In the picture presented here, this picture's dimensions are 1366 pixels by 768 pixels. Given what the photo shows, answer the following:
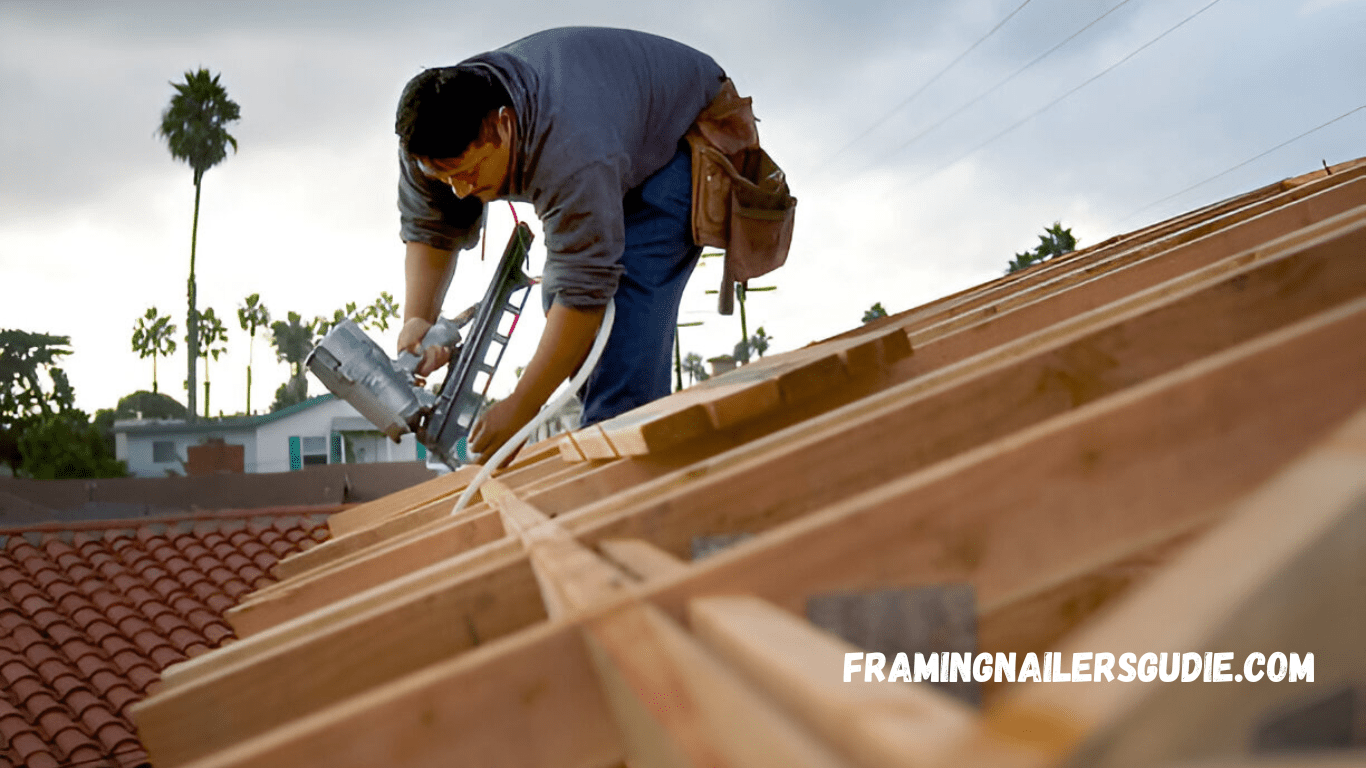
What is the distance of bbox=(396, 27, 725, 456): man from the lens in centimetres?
260

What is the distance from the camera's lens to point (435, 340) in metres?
3.74

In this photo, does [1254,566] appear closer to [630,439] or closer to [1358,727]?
[1358,727]

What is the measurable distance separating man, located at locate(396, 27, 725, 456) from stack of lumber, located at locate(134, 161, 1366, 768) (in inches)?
41.8

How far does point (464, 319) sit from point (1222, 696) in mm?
3494

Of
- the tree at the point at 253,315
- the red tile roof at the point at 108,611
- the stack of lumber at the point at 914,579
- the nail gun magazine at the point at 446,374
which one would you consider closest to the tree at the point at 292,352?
the tree at the point at 253,315

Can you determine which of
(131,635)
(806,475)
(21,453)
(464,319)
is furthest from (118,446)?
(806,475)

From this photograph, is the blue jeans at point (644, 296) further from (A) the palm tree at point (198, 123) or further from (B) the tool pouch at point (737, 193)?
(A) the palm tree at point (198, 123)

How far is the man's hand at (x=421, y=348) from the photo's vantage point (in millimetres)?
3664

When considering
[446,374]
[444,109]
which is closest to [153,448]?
[446,374]

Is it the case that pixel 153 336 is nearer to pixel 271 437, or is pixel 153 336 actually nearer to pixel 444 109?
pixel 271 437

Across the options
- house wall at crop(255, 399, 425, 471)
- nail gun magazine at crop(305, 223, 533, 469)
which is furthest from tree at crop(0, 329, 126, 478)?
nail gun magazine at crop(305, 223, 533, 469)

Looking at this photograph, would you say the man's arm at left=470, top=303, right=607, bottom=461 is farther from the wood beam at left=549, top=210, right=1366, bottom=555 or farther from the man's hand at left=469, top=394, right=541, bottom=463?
the wood beam at left=549, top=210, right=1366, bottom=555

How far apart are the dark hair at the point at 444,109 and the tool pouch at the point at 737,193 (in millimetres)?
652

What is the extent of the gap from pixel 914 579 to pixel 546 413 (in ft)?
5.93
